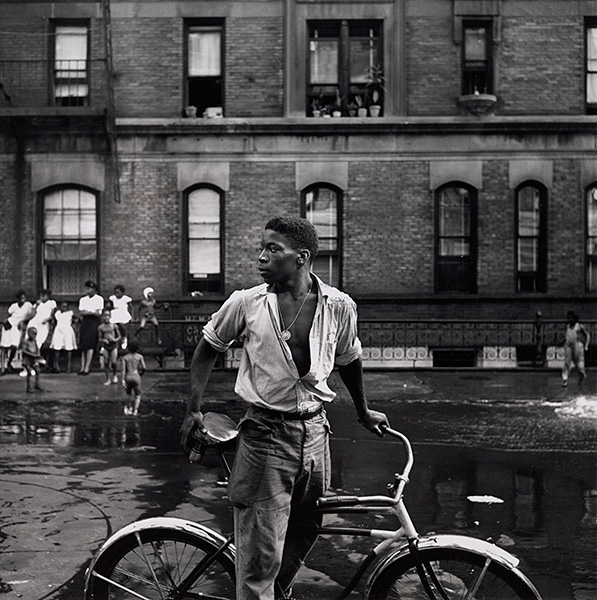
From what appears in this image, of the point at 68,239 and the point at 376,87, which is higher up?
the point at 376,87

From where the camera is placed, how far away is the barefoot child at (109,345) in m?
17.9

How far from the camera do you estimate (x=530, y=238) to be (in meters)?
22.3

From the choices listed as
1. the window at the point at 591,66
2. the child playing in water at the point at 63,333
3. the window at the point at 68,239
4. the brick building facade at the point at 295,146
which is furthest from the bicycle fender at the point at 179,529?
the window at the point at 591,66

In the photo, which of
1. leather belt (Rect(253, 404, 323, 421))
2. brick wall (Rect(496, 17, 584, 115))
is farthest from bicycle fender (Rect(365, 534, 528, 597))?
brick wall (Rect(496, 17, 584, 115))

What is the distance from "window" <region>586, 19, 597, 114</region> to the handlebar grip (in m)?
20.2

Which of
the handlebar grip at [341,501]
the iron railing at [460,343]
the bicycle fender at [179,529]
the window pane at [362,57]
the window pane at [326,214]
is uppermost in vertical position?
the window pane at [362,57]

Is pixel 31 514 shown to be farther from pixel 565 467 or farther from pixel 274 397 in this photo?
pixel 565 467

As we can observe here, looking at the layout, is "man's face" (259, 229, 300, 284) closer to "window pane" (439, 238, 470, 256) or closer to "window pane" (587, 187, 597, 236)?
"window pane" (439, 238, 470, 256)

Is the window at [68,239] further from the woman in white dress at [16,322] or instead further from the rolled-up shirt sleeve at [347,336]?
the rolled-up shirt sleeve at [347,336]

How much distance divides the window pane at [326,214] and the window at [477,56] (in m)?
4.09

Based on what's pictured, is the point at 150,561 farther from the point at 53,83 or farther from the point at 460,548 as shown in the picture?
the point at 53,83

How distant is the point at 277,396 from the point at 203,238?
60.1 feet

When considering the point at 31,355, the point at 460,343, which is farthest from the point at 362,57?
the point at 31,355

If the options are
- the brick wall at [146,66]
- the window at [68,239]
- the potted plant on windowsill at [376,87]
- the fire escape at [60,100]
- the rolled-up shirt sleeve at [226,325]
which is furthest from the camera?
the window at [68,239]
